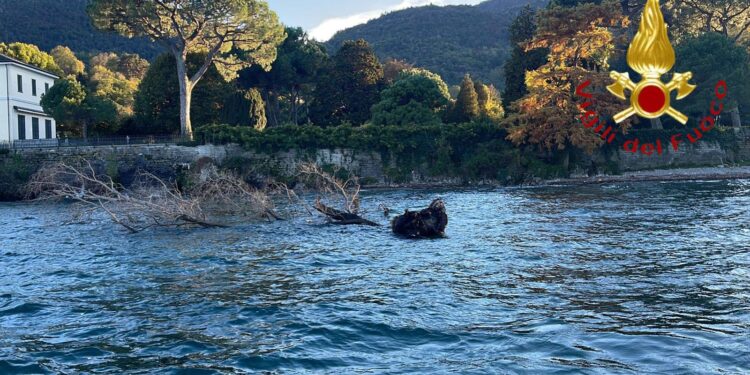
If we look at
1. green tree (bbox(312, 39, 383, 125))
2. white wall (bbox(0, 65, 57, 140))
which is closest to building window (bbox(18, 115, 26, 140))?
white wall (bbox(0, 65, 57, 140))

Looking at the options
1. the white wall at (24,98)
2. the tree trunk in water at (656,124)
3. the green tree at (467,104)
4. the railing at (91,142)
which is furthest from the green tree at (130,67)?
the tree trunk in water at (656,124)

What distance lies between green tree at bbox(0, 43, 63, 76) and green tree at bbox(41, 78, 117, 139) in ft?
56.5

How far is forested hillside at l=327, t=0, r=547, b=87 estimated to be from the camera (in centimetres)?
10012

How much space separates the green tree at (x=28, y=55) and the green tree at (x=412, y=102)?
32.8 m

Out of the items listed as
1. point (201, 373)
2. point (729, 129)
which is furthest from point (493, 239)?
point (729, 129)

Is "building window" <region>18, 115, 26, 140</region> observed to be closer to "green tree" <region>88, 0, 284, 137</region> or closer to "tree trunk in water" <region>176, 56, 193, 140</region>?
"green tree" <region>88, 0, 284, 137</region>

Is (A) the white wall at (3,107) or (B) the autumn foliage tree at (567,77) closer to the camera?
(B) the autumn foliage tree at (567,77)

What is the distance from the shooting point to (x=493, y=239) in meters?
18.3

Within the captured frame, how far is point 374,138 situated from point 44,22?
86.1 m

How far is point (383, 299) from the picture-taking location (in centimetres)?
1159

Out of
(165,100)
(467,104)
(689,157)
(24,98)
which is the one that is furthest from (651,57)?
(24,98)

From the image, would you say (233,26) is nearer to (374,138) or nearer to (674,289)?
(374,138)

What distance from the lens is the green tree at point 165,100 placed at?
1816 inches

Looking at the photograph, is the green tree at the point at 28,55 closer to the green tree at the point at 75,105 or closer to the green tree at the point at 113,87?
the green tree at the point at 113,87
